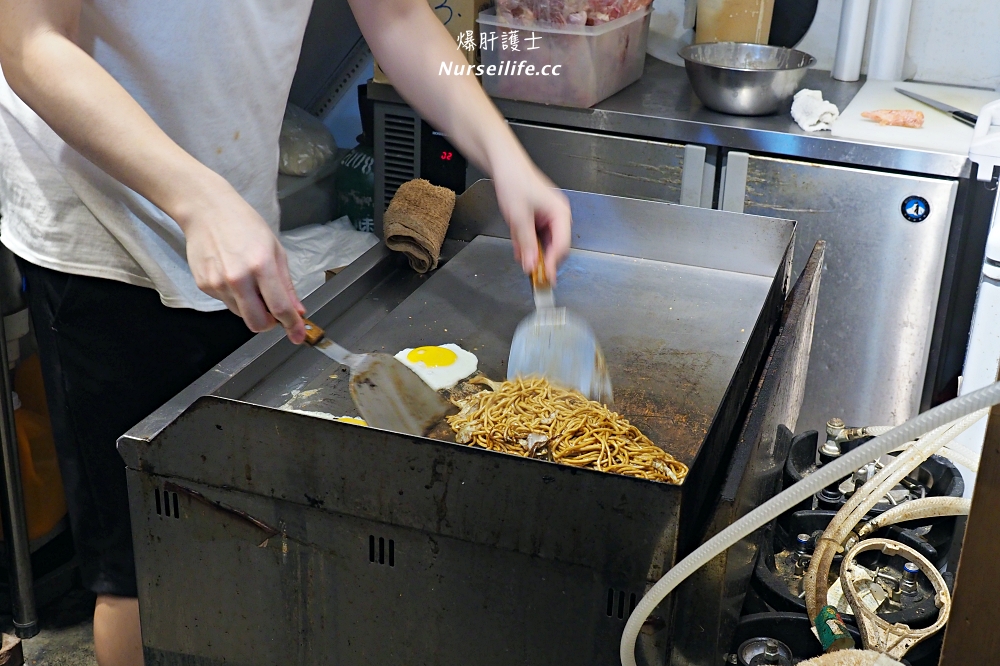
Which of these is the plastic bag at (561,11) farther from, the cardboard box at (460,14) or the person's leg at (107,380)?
the person's leg at (107,380)

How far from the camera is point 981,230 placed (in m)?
2.40

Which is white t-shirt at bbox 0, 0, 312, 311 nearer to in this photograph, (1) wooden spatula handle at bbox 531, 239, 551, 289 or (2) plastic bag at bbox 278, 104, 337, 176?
(1) wooden spatula handle at bbox 531, 239, 551, 289

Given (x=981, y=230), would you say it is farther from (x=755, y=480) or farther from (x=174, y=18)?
(x=174, y=18)

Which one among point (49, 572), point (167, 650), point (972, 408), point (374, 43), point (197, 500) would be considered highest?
point (374, 43)

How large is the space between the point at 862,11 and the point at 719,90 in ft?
2.33

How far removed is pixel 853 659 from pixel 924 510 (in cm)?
58

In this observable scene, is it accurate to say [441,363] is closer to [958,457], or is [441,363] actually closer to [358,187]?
[958,457]

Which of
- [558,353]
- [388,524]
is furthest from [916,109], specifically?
[388,524]

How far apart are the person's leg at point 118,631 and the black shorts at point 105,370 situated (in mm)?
29

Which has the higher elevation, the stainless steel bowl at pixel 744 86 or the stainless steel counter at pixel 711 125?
the stainless steel bowl at pixel 744 86

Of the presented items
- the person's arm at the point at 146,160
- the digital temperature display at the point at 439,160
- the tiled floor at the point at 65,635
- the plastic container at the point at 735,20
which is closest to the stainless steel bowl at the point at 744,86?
the plastic container at the point at 735,20

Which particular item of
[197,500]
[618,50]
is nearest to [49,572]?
[197,500]

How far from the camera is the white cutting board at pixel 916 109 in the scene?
240 centimetres

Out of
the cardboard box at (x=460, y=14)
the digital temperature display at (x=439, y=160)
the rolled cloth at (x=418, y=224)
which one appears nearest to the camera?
the rolled cloth at (x=418, y=224)
